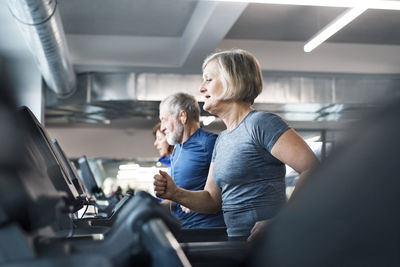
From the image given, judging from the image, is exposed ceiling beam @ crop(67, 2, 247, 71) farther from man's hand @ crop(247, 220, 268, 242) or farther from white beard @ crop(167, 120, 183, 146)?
man's hand @ crop(247, 220, 268, 242)

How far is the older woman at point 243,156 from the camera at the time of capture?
1359 mm

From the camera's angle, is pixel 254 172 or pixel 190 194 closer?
pixel 254 172

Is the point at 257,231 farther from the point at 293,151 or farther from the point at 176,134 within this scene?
the point at 176,134

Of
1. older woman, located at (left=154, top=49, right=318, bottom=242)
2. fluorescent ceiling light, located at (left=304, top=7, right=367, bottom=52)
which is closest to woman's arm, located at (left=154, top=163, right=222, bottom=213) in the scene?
older woman, located at (left=154, top=49, right=318, bottom=242)

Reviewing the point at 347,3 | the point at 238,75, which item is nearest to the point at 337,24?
the point at 347,3

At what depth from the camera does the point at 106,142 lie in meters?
11.7

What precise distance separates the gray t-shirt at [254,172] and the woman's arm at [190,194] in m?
0.14

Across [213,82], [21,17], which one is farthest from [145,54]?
[213,82]

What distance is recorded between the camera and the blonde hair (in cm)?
160

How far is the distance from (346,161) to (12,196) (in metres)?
0.32

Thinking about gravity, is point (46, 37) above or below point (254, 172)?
above

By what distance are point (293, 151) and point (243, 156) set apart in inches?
7.1

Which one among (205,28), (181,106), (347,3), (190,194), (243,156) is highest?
(205,28)

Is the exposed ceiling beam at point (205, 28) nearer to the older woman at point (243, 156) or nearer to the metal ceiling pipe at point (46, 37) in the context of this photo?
the metal ceiling pipe at point (46, 37)
